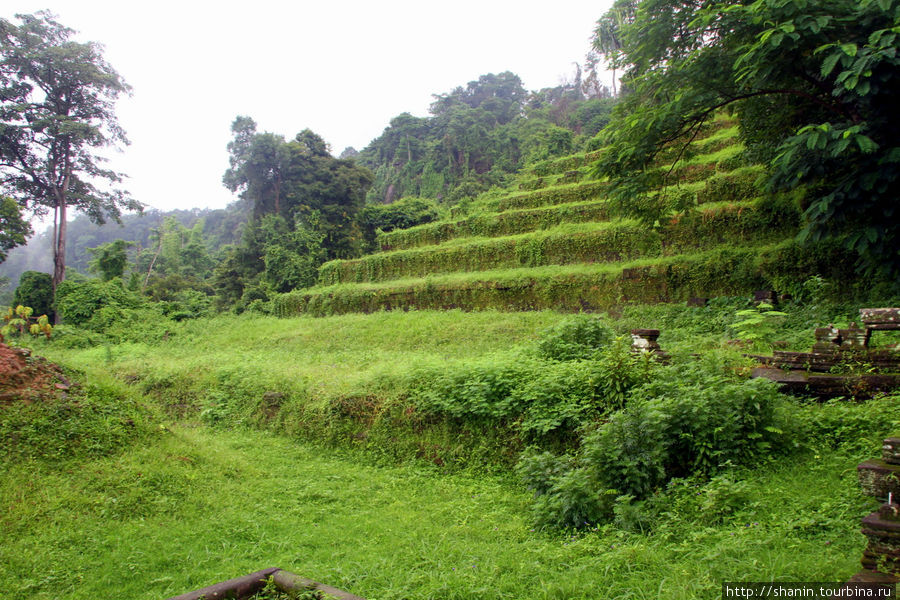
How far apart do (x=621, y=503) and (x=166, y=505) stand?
351 cm

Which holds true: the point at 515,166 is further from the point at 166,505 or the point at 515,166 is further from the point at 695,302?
the point at 166,505

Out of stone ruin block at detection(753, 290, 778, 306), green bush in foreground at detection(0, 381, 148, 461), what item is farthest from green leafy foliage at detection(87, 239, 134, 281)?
stone ruin block at detection(753, 290, 778, 306)

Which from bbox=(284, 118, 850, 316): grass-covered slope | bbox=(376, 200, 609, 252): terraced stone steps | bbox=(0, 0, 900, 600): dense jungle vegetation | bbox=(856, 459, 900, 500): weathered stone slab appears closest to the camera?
bbox=(856, 459, 900, 500): weathered stone slab

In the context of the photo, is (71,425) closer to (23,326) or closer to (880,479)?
(880,479)

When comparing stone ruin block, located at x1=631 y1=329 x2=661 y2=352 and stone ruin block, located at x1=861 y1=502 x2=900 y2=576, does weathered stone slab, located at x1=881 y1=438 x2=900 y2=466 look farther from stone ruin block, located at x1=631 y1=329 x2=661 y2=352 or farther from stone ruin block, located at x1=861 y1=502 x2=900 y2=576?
stone ruin block, located at x1=631 y1=329 x2=661 y2=352

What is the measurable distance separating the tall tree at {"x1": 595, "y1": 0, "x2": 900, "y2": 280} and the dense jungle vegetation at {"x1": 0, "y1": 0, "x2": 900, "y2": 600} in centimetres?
5

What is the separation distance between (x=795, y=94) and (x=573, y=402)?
233 inches

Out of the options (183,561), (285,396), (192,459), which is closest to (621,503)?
(183,561)

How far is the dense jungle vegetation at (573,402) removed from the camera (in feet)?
10.1

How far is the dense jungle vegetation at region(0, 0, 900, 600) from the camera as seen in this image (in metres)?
3.07

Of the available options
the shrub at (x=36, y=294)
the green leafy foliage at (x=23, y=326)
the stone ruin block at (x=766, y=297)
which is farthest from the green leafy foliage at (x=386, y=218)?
the stone ruin block at (x=766, y=297)

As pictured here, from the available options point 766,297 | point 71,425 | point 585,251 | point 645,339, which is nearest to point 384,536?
point 71,425

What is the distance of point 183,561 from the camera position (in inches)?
132

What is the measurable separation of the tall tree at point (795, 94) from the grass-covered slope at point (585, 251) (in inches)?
41.8
